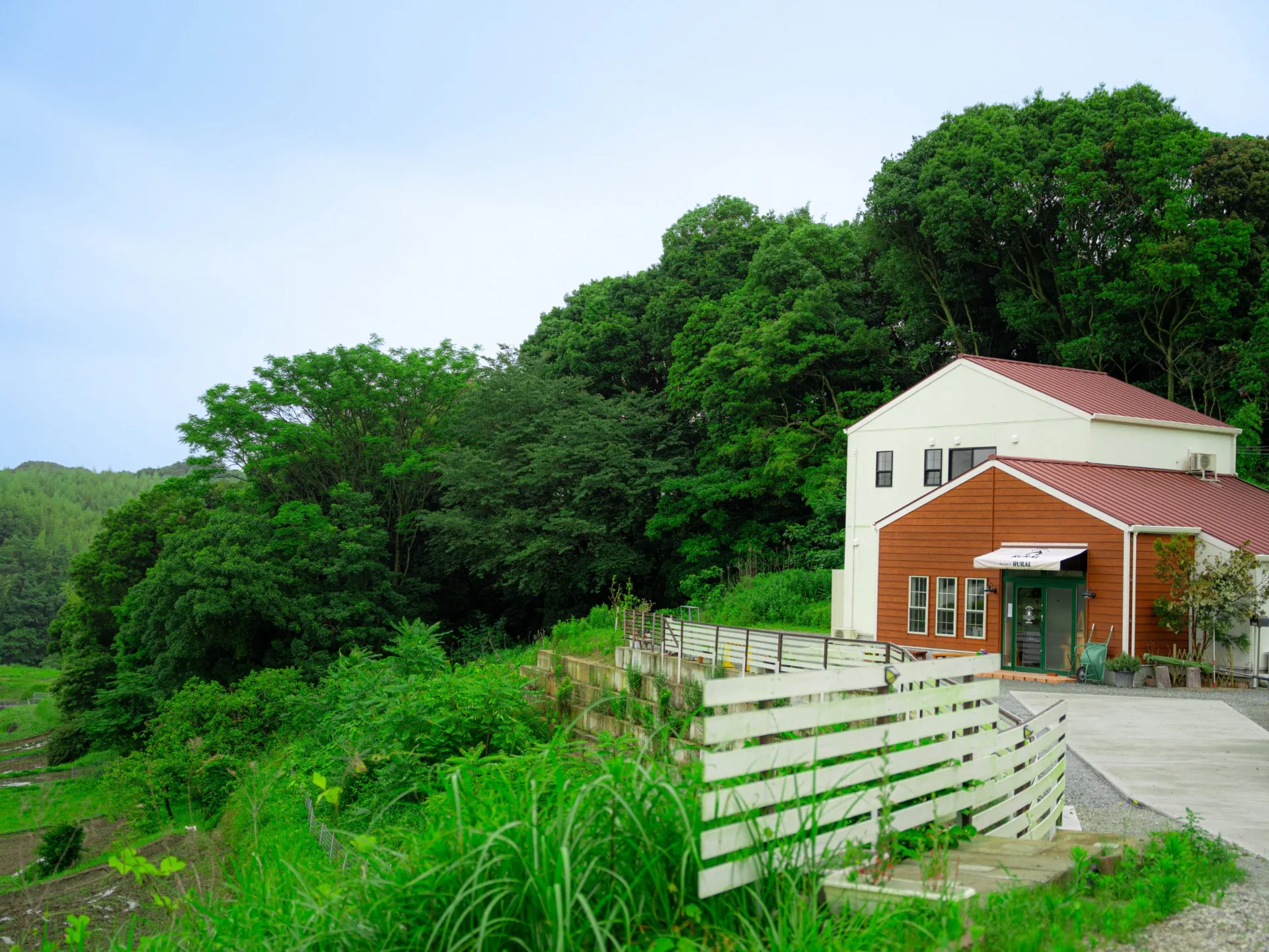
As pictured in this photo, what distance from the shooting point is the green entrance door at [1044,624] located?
2069cm

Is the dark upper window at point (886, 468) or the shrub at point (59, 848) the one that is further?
the dark upper window at point (886, 468)

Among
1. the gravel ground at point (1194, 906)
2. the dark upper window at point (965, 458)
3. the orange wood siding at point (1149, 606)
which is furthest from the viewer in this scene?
the dark upper window at point (965, 458)

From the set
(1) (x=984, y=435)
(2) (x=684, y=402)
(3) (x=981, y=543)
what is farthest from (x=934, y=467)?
(2) (x=684, y=402)

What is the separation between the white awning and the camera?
20.0 metres

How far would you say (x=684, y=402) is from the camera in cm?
3841

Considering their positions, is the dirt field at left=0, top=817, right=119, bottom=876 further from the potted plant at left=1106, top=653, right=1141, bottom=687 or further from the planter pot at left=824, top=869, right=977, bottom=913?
the planter pot at left=824, top=869, right=977, bottom=913

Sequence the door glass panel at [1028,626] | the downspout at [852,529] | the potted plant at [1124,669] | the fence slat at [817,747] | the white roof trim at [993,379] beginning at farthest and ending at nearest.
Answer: the downspout at [852,529]
the white roof trim at [993,379]
the door glass panel at [1028,626]
the potted plant at [1124,669]
the fence slat at [817,747]

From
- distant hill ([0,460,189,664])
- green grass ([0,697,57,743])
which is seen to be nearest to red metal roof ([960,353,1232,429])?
distant hill ([0,460,189,664])

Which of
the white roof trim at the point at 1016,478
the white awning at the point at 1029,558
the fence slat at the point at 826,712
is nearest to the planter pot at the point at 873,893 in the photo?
the fence slat at the point at 826,712

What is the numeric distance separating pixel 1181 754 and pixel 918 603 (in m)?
11.8

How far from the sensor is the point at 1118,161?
31141 mm

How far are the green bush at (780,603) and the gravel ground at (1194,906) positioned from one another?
429 inches

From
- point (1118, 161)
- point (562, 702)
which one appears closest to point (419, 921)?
point (562, 702)

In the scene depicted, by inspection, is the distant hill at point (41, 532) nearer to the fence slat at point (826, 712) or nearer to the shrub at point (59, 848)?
the shrub at point (59, 848)
